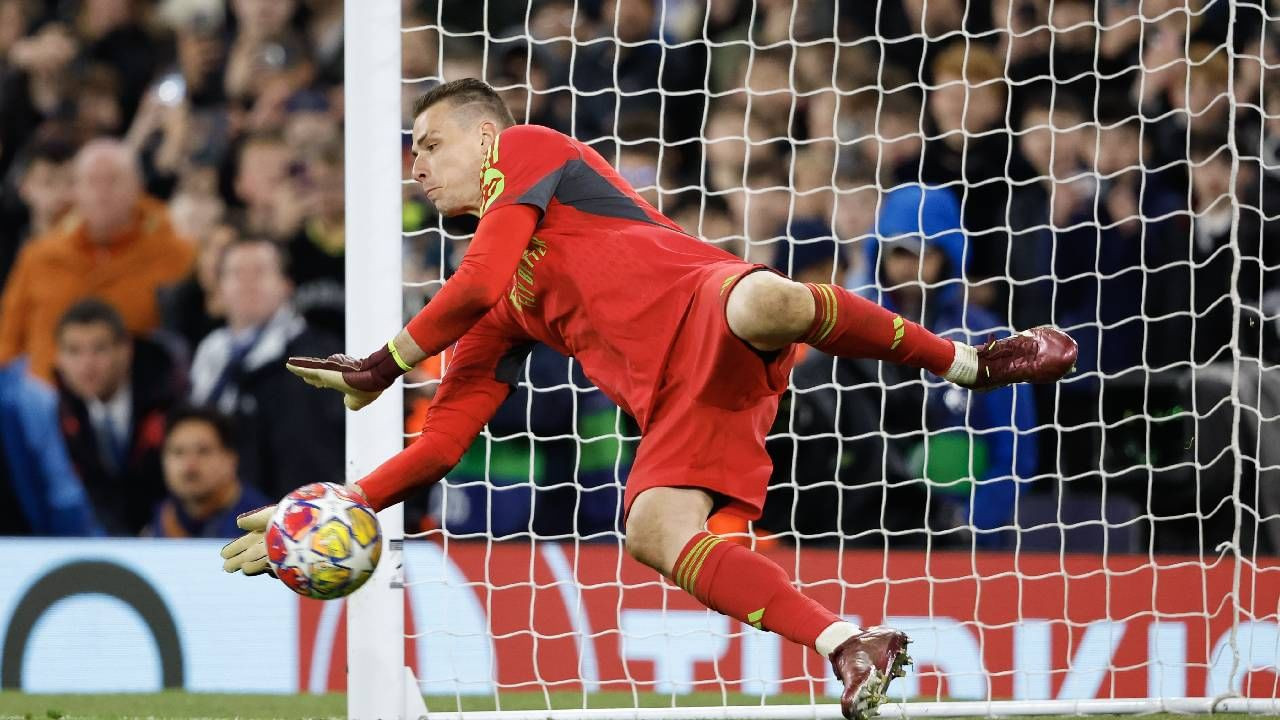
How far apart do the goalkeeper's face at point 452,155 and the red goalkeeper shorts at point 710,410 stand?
65cm

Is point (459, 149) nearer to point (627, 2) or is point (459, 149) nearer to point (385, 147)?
point (385, 147)

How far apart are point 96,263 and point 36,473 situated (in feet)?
3.20

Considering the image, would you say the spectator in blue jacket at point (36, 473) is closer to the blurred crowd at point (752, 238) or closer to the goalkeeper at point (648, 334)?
the blurred crowd at point (752, 238)

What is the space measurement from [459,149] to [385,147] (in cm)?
53

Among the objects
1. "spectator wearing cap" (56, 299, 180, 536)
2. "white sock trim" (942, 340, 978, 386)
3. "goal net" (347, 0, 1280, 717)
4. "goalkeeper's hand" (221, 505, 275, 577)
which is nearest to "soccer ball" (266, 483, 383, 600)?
"goalkeeper's hand" (221, 505, 275, 577)

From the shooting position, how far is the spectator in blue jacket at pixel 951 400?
6152mm

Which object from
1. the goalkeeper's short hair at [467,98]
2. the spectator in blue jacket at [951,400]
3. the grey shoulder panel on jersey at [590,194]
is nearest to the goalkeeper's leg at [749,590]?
the grey shoulder panel on jersey at [590,194]

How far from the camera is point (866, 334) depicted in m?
3.81

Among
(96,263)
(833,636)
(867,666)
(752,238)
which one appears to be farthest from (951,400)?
(96,263)

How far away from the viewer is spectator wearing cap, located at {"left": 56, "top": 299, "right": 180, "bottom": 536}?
707 cm

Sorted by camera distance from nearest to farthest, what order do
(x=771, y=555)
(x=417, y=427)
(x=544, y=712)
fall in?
(x=544, y=712) < (x=771, y=555) < (x=417, y=427)

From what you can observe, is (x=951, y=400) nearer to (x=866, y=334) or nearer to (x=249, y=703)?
(x=866, y=334)

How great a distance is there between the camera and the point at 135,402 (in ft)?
23.5

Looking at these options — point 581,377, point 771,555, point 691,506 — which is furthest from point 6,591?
point 691,506
